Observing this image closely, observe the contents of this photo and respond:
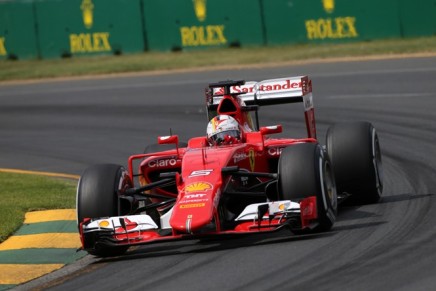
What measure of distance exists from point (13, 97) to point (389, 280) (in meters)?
19.7

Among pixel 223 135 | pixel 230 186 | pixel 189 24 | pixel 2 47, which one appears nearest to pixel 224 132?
pixel 223 135

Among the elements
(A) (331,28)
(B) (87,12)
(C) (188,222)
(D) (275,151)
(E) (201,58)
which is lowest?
(C) (188,222)

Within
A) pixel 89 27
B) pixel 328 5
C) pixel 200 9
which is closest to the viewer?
pixel 328 5

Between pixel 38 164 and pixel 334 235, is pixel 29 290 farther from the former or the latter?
pixel 38 164

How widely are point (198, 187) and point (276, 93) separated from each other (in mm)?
2860

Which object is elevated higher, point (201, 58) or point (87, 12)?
point (87, 12)

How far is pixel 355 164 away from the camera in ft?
38.6

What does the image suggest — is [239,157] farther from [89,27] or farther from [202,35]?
[89,27]

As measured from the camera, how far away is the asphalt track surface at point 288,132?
29.1 feet

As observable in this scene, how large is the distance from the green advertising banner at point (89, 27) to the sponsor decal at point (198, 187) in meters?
22.6

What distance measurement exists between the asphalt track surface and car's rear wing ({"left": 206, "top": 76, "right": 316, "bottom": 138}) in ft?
4.37

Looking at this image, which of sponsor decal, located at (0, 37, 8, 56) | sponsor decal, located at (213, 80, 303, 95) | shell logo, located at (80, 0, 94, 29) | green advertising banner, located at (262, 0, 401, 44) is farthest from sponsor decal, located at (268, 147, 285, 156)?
sponsor decal, located at (0, 37, 8, 56)

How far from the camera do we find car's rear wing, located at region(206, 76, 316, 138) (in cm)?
1270

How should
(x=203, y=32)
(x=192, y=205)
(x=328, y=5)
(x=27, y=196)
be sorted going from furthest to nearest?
(x=203, y=32) < (x=328, y=5) < (x=27, y=196) < (x=192, y=205)
